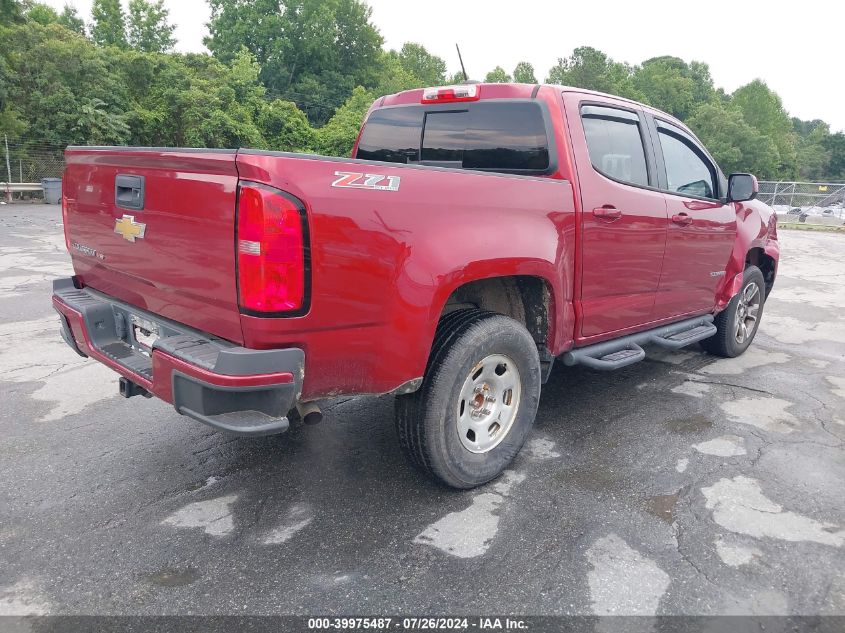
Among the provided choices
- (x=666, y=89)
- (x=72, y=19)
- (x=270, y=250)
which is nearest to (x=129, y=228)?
(x=270, y=250)

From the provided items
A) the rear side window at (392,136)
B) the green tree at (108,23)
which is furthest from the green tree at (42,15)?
the rear side window at (392,136)

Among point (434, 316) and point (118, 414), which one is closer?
point (434, 316)

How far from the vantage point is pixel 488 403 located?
3.17 meters

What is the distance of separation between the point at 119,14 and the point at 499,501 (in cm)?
6070

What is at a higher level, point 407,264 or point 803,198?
point 803,198

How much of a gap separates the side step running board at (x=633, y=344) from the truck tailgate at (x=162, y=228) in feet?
6.84

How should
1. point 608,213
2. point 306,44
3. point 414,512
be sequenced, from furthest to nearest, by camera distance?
point 306,44
point 608,213
point 414,512

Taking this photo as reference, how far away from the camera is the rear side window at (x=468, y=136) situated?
3512 mm

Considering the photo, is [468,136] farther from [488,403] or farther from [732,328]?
Result: [732,328]

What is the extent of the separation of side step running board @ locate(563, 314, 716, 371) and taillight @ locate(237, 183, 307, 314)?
1929 mm

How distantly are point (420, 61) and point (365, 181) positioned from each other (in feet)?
265

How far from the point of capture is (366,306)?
8.08 feet

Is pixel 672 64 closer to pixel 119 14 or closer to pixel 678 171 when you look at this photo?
pixel 119 14

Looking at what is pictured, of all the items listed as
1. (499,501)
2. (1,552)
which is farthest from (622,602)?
(1,552)
